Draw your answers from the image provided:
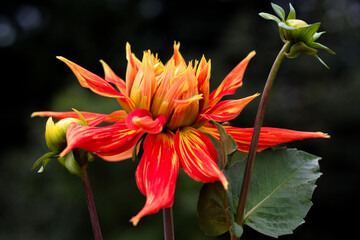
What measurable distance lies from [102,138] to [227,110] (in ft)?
0.59

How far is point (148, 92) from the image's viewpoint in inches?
24.0

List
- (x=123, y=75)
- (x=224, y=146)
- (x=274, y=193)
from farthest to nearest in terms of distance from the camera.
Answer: (x=123, y=75) < (x=274, y=193) < (x=224, y=146)

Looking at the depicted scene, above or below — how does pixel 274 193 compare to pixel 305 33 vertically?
below

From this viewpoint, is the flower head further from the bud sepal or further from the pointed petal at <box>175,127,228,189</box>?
the bud sepal

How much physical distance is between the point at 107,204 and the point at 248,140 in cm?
302

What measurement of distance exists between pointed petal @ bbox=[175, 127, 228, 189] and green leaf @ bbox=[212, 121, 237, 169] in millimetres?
13

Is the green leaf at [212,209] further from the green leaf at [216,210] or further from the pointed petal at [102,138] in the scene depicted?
the pointed petal at [102,138]

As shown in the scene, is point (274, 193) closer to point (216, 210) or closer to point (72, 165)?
point (216, 210)

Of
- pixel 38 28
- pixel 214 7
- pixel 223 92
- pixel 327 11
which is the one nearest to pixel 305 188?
pixel 223 92

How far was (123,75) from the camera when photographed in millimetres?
8000

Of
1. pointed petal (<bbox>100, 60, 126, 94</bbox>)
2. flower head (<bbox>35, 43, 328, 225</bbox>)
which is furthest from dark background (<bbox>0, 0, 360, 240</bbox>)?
flower head (<bbox>35, 43, 328, 225</bbox>)

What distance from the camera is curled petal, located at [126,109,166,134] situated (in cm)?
55

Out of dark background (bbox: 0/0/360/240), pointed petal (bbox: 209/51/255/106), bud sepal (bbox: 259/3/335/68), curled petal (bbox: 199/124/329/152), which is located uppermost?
bud sepal (bbox: 259/3/335/68)

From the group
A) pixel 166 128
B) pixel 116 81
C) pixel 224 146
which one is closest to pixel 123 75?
pixel 116 81
